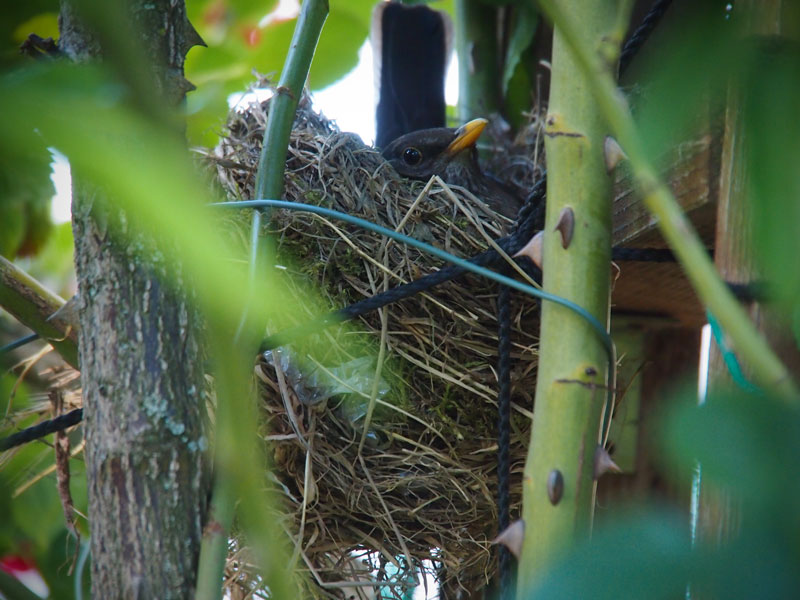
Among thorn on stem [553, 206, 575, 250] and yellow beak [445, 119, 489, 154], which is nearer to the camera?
thorn on stem [553, 206, 575, 250]

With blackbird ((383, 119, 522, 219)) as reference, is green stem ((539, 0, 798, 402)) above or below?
below

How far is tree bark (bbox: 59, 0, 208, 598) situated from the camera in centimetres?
80

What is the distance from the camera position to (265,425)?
4.58 feet

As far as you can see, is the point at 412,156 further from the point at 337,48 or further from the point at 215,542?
the point at 215,542

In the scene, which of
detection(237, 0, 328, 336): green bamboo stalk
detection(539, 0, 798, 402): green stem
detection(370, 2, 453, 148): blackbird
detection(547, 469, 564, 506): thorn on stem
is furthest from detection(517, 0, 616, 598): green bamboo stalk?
detection(370, 2, 453, 148): blackbird

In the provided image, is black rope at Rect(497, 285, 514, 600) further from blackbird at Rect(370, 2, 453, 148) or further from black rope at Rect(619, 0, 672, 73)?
blackbird at Rect(370, 2, 453, 148)

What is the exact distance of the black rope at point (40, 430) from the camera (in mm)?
1180

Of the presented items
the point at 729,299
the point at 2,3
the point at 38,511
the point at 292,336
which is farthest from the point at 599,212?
the point at 38,511

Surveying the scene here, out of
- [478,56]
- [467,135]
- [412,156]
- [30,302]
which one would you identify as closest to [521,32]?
[478,56]

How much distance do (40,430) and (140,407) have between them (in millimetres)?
481

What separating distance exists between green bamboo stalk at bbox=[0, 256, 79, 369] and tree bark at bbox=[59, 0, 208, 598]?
642 millimetres

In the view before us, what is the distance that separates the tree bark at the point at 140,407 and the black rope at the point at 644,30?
0.51m

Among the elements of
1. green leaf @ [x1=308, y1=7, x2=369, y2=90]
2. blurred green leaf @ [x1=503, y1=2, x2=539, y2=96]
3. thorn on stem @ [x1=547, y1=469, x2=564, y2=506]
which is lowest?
thorn on stem @ [x1=547, y1=469, x2=564, y2=506]

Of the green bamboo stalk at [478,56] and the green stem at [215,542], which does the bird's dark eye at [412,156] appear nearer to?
the green bamboo stalk at [478,56]
